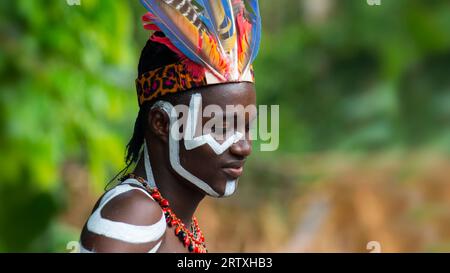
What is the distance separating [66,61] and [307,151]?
799 centimetres

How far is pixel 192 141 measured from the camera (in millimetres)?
2725

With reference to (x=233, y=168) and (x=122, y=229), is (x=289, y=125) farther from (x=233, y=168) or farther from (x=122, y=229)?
(x=122, y=229)

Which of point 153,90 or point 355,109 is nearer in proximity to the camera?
point 153,90

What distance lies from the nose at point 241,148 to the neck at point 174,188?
195 mm

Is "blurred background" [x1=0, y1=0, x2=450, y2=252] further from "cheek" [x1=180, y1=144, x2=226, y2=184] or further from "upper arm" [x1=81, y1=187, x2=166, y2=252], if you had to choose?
"upper arm" [x1=81, y1=187, x2=166, y2=252]

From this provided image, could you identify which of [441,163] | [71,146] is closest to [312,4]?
[441,163]

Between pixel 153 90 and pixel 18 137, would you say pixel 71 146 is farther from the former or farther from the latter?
pixel 153 90

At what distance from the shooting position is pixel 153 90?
9.17 feet

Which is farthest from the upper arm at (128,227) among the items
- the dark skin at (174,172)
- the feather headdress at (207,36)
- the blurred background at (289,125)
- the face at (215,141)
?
the blurred background at (289,125)

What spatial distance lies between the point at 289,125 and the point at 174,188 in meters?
11.0

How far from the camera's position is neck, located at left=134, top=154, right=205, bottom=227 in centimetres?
281

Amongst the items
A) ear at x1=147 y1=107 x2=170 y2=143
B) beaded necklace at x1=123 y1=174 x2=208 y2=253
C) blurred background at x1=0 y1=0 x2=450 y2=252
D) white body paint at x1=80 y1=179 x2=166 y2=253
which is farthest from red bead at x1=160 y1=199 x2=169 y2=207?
blurred background at x1=0 y1=0 x2=450 y2=252

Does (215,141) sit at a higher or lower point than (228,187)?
higher

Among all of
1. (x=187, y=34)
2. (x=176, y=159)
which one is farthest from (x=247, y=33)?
(x=176, y=159)
